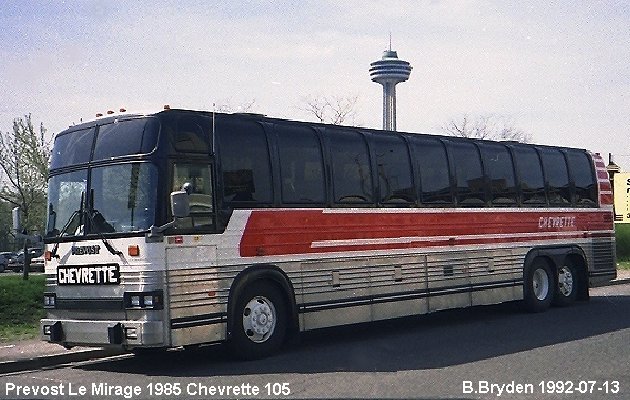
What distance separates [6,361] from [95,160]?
9.89ft

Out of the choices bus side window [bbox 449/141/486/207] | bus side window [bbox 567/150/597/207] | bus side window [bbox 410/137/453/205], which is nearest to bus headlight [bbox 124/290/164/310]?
bus side window [bbox 410/137/453/205]

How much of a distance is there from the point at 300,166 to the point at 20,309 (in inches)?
281

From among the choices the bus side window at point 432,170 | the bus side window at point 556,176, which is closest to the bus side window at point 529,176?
the bus side window at point 556,176

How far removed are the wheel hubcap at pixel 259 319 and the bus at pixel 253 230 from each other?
0.02 metres

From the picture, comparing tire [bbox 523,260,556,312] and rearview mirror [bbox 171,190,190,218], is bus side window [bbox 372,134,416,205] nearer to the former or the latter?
tire [bbox 523,260,556,312]

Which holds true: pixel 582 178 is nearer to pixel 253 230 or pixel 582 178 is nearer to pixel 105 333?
pixel 253 230

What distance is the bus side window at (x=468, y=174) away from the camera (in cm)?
1714

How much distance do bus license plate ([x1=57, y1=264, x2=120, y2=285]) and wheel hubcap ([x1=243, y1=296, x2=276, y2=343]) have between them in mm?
1890

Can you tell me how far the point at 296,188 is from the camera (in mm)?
13625

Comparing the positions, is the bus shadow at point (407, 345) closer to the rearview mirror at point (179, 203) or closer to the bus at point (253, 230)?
the bus at point (253, 230)

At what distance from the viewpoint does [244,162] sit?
12875mm

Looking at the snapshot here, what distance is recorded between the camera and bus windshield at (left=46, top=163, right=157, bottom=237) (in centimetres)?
1170

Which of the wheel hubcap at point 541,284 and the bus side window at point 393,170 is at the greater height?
the bus side window at point 393,170

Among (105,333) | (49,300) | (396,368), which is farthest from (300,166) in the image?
(49,300)
